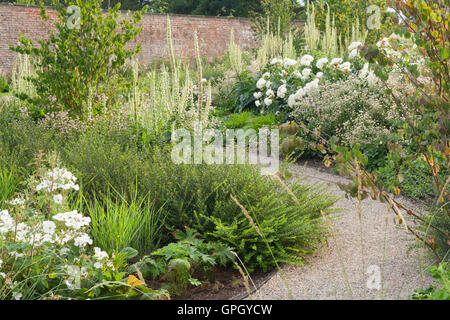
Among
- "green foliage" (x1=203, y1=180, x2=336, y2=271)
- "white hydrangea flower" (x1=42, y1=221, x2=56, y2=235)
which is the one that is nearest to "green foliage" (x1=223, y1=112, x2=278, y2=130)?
"green foliage" (x1=203, y1=180, x2=336, y2=271)

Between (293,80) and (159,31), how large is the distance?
12.3m

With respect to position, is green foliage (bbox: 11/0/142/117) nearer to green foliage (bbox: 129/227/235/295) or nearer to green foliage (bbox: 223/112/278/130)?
green foliage (bbox: 223/112/278/130)

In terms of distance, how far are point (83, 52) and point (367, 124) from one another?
367 centimetres

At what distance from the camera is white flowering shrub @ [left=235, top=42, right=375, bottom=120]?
668cm

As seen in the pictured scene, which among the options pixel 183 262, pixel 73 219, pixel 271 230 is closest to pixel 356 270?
pixel 271 230

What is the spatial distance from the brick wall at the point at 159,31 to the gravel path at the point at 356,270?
13699 millimetres

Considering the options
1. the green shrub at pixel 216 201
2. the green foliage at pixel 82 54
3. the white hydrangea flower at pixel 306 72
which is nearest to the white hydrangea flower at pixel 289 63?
the white hydrangea flower at pixel 306 72

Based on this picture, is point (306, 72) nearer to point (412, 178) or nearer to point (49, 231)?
point (412, 178)

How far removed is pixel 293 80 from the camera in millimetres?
7402

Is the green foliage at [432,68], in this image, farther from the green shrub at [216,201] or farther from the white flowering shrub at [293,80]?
the white flowering shrub at [293,80]

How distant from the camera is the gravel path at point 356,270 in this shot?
268 centimetres

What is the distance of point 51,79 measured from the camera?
19.6ft
